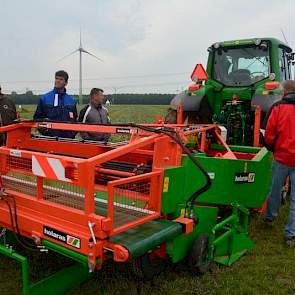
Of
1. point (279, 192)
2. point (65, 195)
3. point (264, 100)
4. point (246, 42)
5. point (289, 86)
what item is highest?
point (246, 42)

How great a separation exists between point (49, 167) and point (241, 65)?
473 centimetres

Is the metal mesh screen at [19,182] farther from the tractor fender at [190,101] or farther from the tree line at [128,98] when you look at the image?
the tree line at [128,98]

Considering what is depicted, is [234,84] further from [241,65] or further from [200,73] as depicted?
[200,73]

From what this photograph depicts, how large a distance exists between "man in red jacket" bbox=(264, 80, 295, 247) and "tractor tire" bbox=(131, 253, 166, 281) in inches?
67.9

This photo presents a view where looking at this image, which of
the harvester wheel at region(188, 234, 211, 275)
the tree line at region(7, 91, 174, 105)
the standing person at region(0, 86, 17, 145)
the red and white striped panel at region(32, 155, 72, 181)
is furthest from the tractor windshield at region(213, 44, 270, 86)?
the tree line at region(7, 91, 174, 105)

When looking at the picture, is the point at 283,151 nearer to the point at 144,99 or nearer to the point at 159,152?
the point at 159,152

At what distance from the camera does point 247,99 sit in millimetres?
6355

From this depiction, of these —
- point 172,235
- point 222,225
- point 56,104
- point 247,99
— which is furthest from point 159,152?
point 247,99

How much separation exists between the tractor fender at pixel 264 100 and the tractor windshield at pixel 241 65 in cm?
69

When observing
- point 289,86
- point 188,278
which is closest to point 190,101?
point 289,86

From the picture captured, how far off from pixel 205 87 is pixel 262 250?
10.1ft

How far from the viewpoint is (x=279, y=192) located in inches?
189

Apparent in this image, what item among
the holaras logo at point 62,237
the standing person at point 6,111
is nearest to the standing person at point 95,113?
the standing person at point 6,111

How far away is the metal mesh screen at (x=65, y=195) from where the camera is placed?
308 cm
